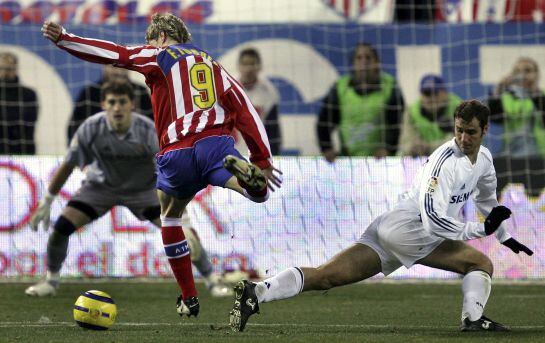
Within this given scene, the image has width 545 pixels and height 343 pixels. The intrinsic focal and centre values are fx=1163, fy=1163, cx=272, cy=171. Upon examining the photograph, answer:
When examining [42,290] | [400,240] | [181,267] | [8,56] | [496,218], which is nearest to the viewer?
[496,218]

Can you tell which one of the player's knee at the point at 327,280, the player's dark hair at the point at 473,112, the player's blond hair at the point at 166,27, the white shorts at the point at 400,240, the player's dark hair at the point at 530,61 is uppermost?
the player's blond hair at the point at 166,27

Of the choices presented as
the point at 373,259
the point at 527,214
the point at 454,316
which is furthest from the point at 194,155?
the point at 527,214

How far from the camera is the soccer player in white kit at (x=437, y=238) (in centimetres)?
766

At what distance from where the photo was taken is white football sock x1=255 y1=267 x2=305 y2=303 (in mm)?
7645

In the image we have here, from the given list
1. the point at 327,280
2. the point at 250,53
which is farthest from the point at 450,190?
the point at 250,53

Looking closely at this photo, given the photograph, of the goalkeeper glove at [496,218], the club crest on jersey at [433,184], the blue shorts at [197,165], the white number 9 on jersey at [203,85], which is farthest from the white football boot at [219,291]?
the goalkeeper glove at [496,218]

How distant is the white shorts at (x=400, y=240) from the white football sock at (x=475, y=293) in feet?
1.16

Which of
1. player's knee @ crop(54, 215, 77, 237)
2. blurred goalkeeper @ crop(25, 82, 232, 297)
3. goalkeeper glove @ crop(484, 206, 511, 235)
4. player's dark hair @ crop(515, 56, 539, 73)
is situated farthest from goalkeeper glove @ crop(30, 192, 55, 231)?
player's dark hair @ crop(515, 56, 539, 73)

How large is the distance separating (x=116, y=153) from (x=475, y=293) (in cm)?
514

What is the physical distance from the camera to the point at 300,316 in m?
9.50

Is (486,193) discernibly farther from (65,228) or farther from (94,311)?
(65,228)

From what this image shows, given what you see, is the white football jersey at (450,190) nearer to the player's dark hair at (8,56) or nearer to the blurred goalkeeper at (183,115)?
the blurred goalkeeper at (183,115)

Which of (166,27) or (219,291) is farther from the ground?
(166,27)

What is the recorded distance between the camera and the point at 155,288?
12484mm
